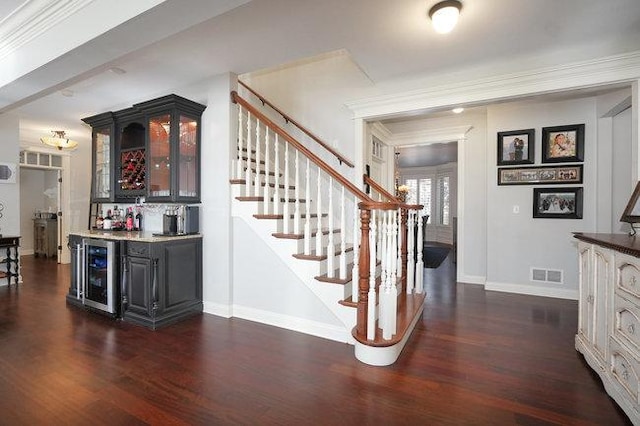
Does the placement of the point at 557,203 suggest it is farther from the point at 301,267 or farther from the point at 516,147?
the point at 301,267

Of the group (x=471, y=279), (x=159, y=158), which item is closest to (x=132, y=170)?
(x=159, y=158)

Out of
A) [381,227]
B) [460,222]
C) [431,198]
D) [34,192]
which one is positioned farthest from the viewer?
[431,198]

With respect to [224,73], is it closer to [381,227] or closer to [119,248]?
[119,248]

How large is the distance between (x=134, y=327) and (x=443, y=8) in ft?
12.3

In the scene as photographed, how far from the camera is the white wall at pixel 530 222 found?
4141mm

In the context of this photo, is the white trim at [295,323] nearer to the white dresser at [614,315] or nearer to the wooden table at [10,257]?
the white dresser at [614,315]

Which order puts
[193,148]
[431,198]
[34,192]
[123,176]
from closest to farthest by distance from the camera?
[193,148] → [123,176] → [34,192] → [431,198]

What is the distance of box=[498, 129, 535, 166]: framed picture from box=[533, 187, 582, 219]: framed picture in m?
0.47

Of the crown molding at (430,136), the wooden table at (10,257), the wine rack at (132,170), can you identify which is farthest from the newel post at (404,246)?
the wooden table at (10,257)

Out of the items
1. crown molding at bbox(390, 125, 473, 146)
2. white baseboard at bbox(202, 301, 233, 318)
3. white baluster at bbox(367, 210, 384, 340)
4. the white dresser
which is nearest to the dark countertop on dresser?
the white dresser

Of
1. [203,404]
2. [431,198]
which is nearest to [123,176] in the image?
[203,404]

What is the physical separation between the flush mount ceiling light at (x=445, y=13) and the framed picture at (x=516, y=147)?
277 cm

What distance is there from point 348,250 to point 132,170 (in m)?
2.75

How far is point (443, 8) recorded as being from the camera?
228 cm
